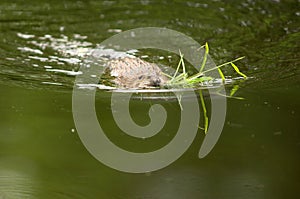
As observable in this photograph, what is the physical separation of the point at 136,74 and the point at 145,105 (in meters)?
0.48

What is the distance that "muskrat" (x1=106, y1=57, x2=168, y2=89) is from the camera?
15.2 feet

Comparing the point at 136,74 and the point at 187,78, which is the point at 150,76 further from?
the point at 187,78

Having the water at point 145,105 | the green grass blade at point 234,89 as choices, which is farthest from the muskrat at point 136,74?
the green grass blade at point 234,89

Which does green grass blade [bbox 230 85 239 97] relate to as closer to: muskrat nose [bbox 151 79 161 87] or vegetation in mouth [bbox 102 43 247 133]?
vegetation in mouth [bbox 102 43 247 133]

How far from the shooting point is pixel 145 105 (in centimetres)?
428

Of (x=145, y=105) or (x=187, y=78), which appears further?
(x=187, y=78)

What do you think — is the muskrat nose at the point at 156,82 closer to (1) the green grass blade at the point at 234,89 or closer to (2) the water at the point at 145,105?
(2) the water at the point at 145,105

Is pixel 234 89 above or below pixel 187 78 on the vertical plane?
below

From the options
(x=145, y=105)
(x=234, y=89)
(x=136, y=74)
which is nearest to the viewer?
(x=145, y=105)

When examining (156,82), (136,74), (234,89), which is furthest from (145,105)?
(234,89)

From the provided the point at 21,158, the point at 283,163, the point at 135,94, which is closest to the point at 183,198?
the point at 283,163

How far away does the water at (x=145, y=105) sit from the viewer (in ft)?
11.2

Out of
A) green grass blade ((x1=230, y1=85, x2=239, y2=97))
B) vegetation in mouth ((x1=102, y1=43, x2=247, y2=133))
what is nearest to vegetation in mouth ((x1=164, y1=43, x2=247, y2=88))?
vegetation in mouth ((x1=102, y1=43, x2=247, y2=133))

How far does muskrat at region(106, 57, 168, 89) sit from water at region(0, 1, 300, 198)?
0.89 feet
